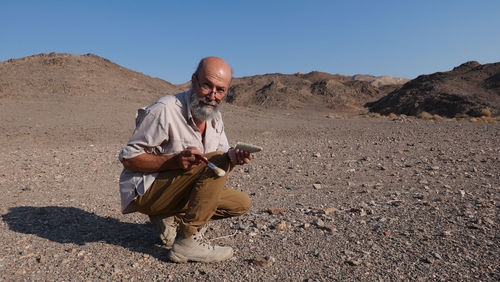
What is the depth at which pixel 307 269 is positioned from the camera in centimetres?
268

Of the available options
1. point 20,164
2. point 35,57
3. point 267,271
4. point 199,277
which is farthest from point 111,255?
point 35,57

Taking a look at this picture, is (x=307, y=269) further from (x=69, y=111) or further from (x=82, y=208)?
(x=69, y=111)

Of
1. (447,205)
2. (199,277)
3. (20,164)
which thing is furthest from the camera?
(20,164)

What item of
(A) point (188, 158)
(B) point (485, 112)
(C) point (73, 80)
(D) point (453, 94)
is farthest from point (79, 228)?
(D) point (453, 94)

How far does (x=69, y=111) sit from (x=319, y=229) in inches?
583

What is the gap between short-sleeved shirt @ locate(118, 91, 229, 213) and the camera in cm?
265

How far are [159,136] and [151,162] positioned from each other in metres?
0.19

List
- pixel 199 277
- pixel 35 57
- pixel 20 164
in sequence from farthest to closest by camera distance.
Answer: pixel 35 57, pixel 20 164, pixel 199 277

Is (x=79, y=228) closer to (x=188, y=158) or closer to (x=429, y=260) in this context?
(x=188, y=158)

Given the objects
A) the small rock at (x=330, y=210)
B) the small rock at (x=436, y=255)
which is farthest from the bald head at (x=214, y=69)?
the small rock at (x=436, y=255)

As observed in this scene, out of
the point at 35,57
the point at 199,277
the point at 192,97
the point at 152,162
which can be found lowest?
the point at 199,277

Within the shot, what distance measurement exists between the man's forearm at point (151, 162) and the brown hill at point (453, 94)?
2382 centimetres

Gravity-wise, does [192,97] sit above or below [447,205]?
above

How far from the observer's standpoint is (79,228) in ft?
11.5
